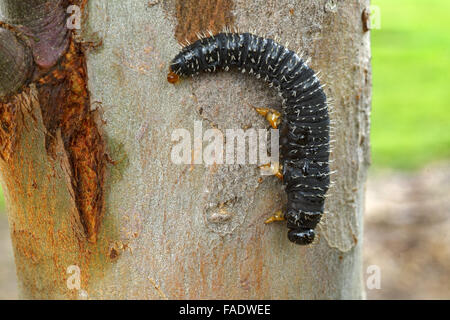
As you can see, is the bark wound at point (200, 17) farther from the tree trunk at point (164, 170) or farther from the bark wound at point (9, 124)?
the bark wound at point (9, 124)

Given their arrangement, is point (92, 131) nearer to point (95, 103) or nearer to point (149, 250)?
point (95, 103)

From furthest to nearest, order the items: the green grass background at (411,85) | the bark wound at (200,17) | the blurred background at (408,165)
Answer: the green grass background at (411,85), the blurred background at (408,165), the bark wound at (200,17)

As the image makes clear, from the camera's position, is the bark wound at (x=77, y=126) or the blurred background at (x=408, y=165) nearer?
the bark wound at (x=77, y=126)

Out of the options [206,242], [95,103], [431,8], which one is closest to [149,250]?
[206,242]

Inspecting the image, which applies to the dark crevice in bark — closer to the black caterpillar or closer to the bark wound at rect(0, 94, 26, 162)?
the bark wound at rect(0, 94, 26, 162)

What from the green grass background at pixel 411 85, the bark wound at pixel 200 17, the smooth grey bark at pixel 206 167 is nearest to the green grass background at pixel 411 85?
the green grass background at pixel 411 85
